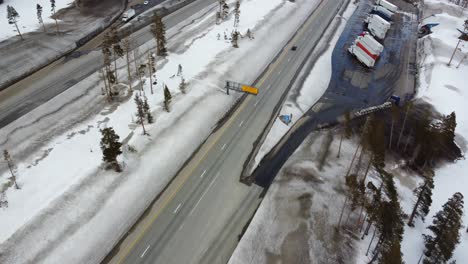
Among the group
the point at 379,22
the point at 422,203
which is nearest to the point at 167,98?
the point at 422,203

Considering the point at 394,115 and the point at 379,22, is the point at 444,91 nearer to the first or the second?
the point at 394,115

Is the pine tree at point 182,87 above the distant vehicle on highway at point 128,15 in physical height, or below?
below

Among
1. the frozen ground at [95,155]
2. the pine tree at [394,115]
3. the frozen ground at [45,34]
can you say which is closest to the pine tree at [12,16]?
the frozen ground at [45,34]

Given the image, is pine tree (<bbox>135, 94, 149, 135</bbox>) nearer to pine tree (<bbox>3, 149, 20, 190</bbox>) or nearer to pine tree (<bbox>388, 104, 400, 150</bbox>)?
pine tree (<bbox>3, 149, 20, 190</bbox>)

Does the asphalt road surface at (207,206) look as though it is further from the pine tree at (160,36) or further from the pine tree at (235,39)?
the pine tree at (160,36)

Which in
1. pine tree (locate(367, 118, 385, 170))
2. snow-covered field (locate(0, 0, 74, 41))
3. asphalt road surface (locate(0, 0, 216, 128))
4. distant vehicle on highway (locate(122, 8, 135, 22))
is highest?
pine tree (locate(367, 118, 385, 170))

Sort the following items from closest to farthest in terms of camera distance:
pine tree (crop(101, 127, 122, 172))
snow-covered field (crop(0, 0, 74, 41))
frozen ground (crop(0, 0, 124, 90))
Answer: pine tree (crop(101, 127, 122, 172)) < frozen ground (crop(0, 0, 124, 90)) < snow-covered field (crop(0, 0, 74, 41))

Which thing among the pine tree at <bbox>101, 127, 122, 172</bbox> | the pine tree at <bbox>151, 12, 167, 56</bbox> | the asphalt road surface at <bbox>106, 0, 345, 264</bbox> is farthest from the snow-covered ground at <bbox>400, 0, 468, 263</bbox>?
the pine tree at <bbox>151, 12, 167, 56</bbox>
